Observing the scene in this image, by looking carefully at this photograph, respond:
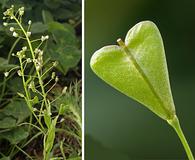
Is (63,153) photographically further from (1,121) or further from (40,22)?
(40,22)

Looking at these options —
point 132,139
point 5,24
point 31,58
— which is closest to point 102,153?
point 132,139

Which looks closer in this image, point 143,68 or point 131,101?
point 143,68

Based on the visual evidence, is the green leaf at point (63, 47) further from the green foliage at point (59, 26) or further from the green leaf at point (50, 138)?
the green leaf at point (50, 138)

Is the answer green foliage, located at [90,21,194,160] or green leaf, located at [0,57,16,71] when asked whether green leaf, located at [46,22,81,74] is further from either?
green foliage, located at [90,21,194,160]

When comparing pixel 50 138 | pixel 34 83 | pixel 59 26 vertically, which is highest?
pixel 59 26

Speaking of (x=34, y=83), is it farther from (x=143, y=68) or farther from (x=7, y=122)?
(x=143, y=68)

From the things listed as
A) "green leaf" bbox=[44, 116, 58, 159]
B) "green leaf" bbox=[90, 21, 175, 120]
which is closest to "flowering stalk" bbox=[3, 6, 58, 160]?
"green leaf" bbox=[44, 116, 58, 159]

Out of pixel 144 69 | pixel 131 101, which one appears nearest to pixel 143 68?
pixel 144 69
